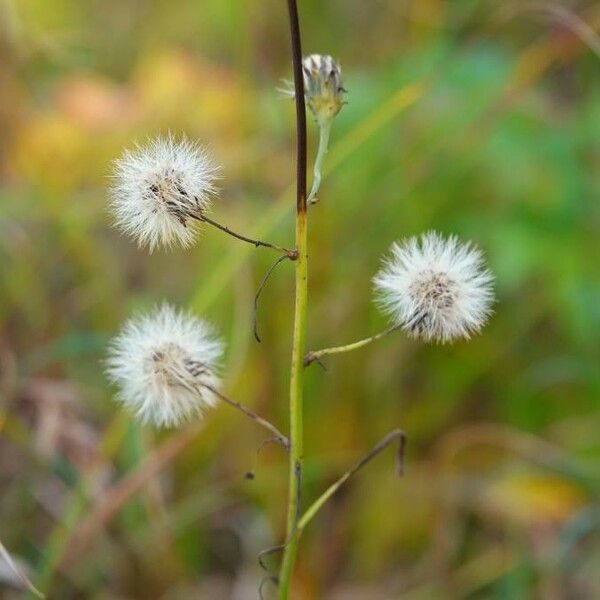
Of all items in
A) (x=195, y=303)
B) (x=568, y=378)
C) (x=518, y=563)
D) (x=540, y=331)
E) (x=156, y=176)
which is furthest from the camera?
(x=540, y=331)

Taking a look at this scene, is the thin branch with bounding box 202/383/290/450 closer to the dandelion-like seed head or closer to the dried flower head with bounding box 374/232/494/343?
the dried flower head with bounding box 374/232/494/343

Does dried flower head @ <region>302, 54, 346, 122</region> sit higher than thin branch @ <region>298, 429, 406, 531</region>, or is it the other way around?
dried flower head @ <region>302, 54, 346, 122</region>

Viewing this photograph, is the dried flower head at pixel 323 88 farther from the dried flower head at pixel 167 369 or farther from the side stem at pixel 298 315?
the dried flower head at pixel 167 369

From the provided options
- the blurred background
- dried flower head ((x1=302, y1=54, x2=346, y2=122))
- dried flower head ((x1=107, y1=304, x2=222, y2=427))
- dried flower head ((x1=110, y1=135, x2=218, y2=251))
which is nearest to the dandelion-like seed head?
dried flower head ((x1=302, y1=54, x2=346, y2=122))

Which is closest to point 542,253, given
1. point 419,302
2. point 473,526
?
point 473,526

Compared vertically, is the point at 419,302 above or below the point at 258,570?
below

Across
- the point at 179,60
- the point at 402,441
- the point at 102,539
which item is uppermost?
the point at 179,60

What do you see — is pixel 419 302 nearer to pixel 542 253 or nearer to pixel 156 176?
pixel 156 176
